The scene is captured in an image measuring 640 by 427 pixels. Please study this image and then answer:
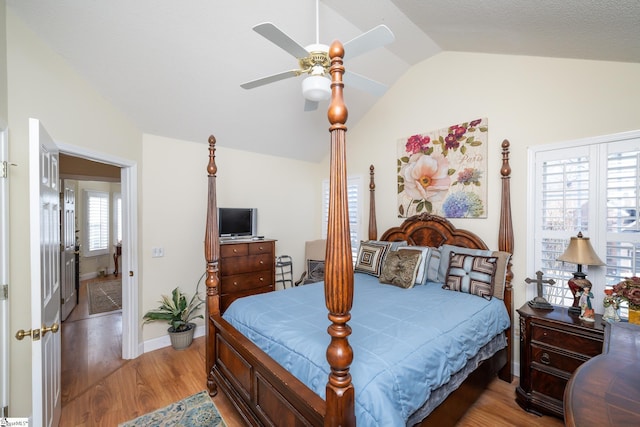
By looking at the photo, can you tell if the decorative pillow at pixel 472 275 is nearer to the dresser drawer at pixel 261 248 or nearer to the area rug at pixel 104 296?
the dresser drawer at pixel 261 248

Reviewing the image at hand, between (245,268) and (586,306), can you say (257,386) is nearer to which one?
(245,268)

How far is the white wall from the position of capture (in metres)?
3.25

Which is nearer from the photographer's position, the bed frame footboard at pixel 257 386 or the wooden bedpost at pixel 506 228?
the bed frame footboard at pixel 257 386

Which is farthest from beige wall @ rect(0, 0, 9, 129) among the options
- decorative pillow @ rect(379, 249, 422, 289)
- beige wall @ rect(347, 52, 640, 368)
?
beige wall @ rect(347, 52, 640, 368)

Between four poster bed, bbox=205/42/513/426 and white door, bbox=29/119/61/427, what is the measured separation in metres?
1.00

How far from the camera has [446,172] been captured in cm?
318

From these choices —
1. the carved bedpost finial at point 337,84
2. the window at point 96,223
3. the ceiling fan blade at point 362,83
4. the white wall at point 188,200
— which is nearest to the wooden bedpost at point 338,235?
the carved bedpost finial at point 337,84

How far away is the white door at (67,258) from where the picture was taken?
13.4ft

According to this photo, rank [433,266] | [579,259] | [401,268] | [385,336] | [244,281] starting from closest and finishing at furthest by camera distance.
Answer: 1. [385,336]
2. [579,259]
3. [401,268]
4. [433,266]
5. [244,281]

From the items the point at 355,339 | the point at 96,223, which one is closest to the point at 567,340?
the point at 355,339

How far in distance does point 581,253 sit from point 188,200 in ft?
13.0

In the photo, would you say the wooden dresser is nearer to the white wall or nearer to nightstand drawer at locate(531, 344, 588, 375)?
the white wall

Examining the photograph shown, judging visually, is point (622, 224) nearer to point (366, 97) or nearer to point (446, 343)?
point (446, 343)

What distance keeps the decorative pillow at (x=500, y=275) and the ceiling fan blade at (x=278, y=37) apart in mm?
2427
